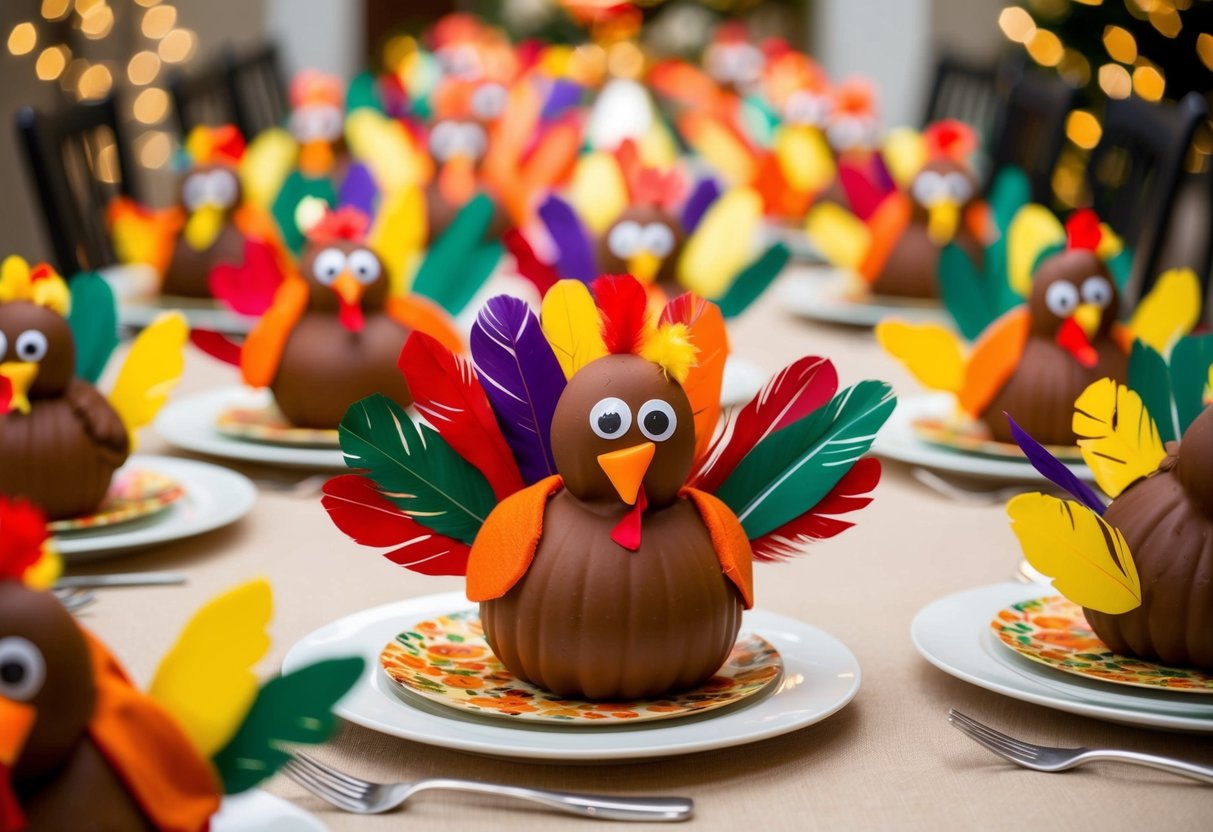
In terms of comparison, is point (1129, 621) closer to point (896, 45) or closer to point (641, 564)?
point (641, 564)

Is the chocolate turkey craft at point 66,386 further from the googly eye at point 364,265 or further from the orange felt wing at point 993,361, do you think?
the orange felt wing at point 993,361

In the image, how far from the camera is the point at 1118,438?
841 millimetres

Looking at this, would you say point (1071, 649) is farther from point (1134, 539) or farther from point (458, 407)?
→ point (458, 407)

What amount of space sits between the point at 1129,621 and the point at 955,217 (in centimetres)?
105

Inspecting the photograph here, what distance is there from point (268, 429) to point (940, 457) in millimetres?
538

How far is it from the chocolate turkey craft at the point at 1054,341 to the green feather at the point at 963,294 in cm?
16

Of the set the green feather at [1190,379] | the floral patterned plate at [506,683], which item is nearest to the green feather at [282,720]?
the floral patterned plate at [506,683]

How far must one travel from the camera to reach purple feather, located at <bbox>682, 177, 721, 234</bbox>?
5.68 feet

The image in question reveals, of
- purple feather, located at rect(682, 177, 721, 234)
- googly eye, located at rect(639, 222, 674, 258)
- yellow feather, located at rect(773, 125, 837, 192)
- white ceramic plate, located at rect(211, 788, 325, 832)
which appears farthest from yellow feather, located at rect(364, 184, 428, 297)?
yellow feather, located at rect(773, 125, 837, 192)

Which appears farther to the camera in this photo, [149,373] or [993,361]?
[993,361]

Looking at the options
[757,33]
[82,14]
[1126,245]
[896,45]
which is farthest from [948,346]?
[757,33]

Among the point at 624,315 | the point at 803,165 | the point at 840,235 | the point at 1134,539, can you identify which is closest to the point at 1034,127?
the point at 803,165

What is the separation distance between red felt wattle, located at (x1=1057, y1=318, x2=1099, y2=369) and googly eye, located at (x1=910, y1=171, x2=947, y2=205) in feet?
1.95

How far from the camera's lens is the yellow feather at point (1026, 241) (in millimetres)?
1427
